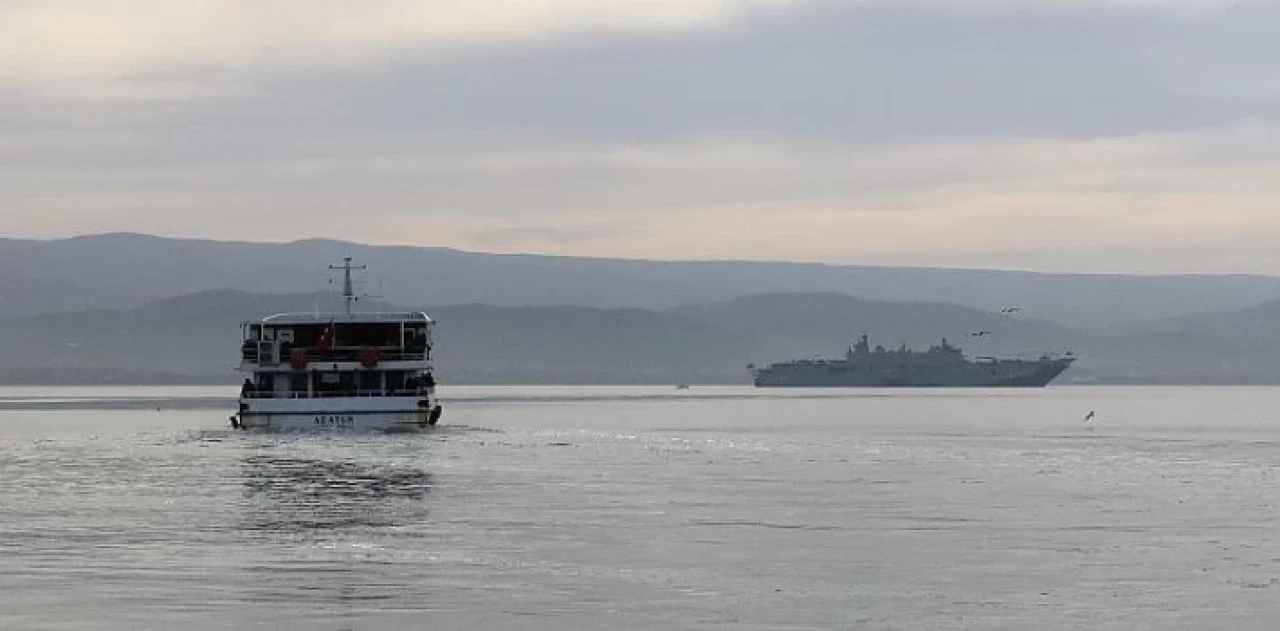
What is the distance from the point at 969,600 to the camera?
121 ft

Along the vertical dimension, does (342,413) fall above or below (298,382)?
below

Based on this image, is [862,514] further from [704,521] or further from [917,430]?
[917,430]

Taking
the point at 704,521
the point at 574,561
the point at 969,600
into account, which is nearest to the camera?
the point at 969,600

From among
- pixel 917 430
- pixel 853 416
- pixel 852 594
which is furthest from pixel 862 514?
pixel 853 416

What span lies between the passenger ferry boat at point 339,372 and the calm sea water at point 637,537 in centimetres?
1897

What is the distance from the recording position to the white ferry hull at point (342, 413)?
11538cm

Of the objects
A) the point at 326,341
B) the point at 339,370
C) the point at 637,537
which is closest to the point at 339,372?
the point at 339,370

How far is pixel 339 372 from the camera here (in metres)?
121

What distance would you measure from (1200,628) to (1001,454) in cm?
5889

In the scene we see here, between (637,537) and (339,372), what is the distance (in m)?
74.5

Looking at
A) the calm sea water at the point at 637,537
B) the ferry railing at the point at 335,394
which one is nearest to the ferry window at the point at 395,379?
the ferry railing at the point at 335,394

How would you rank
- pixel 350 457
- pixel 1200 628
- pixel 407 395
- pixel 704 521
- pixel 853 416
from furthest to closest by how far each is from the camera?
pixel 853 416
pixel 407 395
pixel 350 457
pixel 704 521
pixel 1200 628

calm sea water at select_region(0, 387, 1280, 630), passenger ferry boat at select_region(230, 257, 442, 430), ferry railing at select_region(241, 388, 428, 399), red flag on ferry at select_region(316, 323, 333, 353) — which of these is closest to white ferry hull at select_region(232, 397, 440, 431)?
passenger ferry boat at select_region(230, 257, 442, 430)

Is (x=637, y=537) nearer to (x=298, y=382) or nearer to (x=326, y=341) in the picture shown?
(x=326, y=341)
